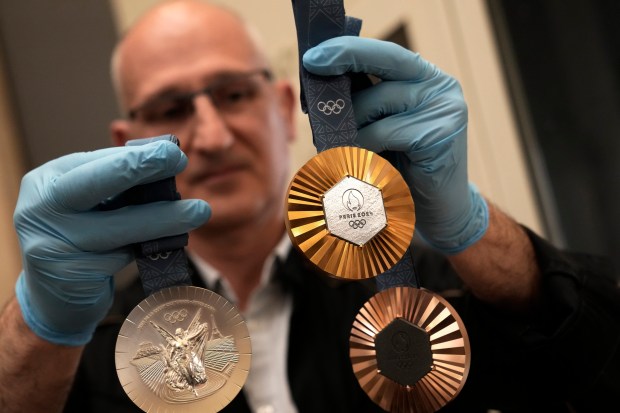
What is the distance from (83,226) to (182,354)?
0.20 metres

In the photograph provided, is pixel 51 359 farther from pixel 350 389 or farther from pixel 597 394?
pixel 597 394

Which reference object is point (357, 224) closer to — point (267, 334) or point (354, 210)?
point (354, 210)

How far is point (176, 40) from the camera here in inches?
44.8

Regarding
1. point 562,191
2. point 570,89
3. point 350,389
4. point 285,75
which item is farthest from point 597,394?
point 285,75

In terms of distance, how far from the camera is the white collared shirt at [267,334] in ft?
3.44

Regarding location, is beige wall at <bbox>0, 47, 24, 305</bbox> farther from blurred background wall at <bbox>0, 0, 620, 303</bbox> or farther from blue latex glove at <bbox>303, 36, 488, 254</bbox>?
blue latex glove at <bbox>303, 36, 488, 254</bbox>

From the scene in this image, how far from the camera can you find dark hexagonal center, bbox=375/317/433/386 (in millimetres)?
580

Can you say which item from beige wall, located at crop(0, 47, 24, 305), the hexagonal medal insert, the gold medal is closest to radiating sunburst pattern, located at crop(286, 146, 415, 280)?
the hexagonal medal insert

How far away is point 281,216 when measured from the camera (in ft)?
4.21

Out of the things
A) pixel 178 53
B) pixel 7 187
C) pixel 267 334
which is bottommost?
pixel 267 334

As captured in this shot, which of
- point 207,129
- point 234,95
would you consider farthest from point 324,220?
point 234,95

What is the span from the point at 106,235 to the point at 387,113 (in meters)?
0.34

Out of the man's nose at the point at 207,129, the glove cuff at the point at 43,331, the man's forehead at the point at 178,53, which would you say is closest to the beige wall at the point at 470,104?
the man's forehead at the point at 178,53

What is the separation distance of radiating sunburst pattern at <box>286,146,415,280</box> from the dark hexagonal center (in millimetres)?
62
